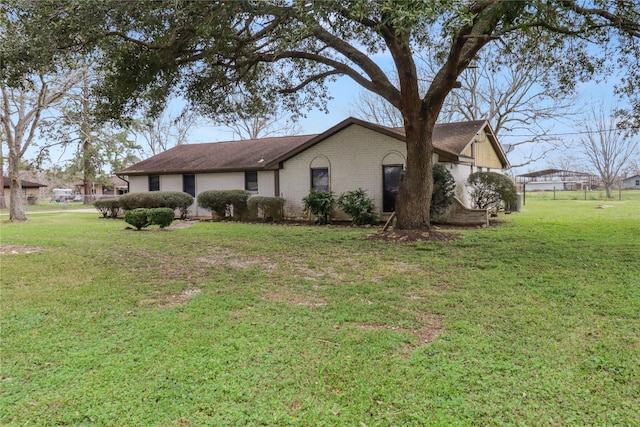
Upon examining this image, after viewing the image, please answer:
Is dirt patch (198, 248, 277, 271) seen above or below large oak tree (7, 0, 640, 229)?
below

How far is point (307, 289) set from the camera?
5.68 metres

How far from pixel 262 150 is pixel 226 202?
155 inches

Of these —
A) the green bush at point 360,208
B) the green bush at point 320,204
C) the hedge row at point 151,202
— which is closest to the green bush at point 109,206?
the hedge row at point 151,202

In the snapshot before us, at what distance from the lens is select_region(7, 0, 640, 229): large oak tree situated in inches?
245

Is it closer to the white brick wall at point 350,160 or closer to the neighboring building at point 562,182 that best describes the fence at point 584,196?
the neighboring building at point 562,182

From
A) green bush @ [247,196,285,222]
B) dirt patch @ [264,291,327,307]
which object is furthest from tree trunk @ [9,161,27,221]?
dirt patch @ [264,291,327,307]

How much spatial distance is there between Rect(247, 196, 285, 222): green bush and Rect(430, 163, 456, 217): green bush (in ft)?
19.4

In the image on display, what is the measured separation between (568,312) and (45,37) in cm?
859

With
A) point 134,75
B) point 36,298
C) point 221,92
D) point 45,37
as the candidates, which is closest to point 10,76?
point 45,37

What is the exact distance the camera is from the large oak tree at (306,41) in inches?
245

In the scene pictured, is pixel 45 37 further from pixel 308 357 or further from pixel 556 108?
Result: pixel 556 108

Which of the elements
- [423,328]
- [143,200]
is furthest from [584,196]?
[423,328]

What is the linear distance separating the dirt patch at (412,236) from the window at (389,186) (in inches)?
162

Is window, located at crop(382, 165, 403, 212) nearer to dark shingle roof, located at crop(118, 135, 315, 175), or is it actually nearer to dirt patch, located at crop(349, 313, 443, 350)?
dark shingle roof, located at crop(118, 135, 315, 175)
